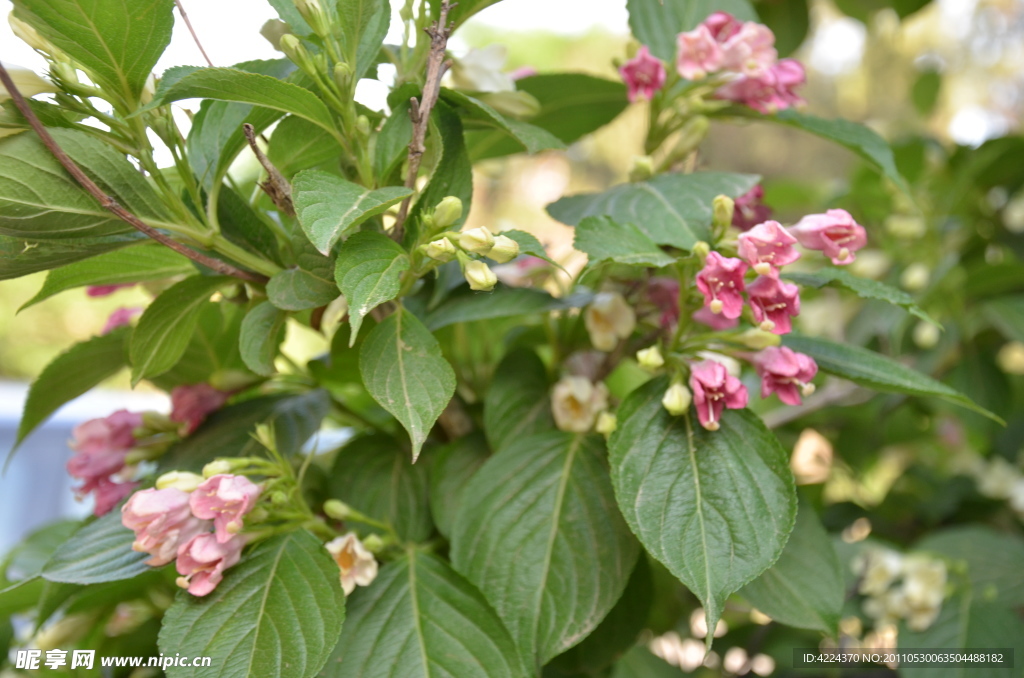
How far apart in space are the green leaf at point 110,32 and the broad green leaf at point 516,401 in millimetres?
320

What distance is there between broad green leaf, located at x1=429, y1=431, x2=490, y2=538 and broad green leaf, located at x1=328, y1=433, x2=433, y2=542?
1 centimetres

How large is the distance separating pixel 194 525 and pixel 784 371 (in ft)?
1.28

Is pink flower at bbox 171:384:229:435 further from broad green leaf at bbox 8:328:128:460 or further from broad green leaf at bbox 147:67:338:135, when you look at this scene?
broad green leaf at bbox 147:67:338:135

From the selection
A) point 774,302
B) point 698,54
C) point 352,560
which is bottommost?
point 352,560

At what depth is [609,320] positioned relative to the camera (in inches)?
21.9

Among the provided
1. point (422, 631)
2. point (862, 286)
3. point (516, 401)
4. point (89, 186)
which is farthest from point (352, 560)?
point (862, 286)

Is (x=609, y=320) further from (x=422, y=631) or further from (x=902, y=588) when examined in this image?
(x=902, y=588)

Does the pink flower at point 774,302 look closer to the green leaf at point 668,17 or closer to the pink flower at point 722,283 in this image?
the pink flower at point 722,283

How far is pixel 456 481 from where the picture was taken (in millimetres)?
549

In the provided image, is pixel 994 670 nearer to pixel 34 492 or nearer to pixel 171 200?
pixel 171 200

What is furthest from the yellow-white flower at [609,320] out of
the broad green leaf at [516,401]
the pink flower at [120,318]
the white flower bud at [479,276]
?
the pink flower at [120,318]

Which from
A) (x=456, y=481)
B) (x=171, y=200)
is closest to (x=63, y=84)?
(x=171, y=200)

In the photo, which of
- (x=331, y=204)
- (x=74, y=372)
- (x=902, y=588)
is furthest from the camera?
(x=902, y=588)

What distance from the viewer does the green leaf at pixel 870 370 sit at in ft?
1.57
